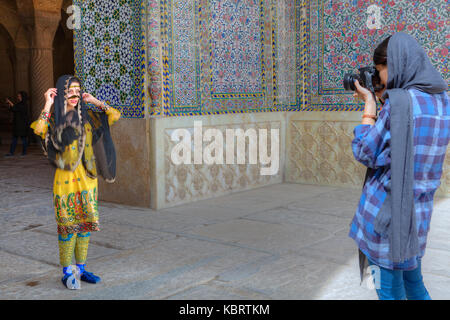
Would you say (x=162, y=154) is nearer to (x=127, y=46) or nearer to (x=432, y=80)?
(x=127, y=46)

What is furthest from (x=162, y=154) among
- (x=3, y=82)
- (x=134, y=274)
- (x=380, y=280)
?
(x=3, y=82)

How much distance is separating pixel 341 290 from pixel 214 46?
346 cm

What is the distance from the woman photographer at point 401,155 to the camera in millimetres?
1807

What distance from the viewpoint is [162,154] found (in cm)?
500

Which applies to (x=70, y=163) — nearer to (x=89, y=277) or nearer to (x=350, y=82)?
(x=89, y=277)

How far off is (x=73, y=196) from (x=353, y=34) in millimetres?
4148

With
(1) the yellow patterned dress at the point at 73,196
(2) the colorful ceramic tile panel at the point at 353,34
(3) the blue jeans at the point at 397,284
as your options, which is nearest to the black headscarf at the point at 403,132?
(3) the blue jeans at the point at 397,284

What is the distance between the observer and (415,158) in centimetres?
185

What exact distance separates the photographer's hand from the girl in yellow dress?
150 centimetres

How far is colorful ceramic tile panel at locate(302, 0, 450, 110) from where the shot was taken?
532cm

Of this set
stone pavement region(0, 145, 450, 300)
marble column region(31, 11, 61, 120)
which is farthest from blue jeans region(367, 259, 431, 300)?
marble column region(31, 11, 61, 120)

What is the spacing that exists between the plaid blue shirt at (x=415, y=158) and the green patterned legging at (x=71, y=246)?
5.23ft

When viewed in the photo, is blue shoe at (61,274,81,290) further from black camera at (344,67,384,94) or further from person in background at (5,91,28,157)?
person in background at (5,91,28,157)
